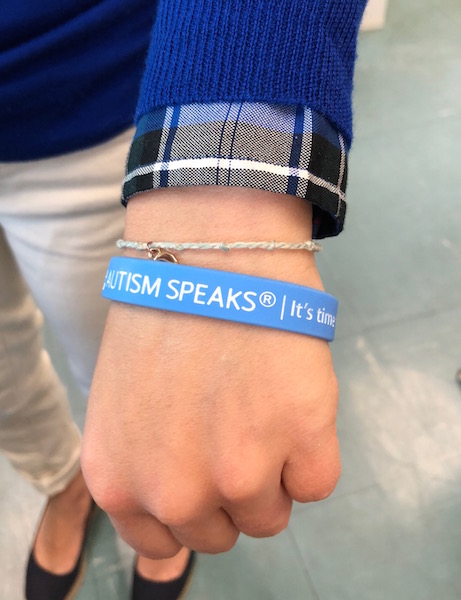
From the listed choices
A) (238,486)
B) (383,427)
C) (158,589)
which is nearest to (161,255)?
(238,486)

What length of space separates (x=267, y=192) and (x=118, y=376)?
147 mm

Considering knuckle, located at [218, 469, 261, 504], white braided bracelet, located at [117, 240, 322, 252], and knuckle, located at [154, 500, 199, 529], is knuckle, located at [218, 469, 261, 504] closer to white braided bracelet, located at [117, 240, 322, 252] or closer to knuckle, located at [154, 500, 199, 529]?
knuckle, located at [154, 500, 199, 529]

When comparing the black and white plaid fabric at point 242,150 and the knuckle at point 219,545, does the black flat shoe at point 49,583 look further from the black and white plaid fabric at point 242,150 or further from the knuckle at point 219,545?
the black and white plaid fabric at point 242,150

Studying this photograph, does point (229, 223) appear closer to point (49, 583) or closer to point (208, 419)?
point (208, 419)

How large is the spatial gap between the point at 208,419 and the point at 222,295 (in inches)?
2.9

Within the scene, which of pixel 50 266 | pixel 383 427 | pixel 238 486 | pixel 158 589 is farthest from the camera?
pixel 383 427

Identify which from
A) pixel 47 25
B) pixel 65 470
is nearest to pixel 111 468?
pixel 47 25

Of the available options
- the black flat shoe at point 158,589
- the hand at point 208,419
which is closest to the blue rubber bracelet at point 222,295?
the hand at point 208,419

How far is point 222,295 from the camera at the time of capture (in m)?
0.29

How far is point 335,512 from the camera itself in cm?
101

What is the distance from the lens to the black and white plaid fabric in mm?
301

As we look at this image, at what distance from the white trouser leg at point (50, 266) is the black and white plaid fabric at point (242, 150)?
0.78 feet

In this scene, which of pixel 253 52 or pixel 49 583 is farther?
pixel 49 583

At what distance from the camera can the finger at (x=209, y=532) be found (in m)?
0.31
